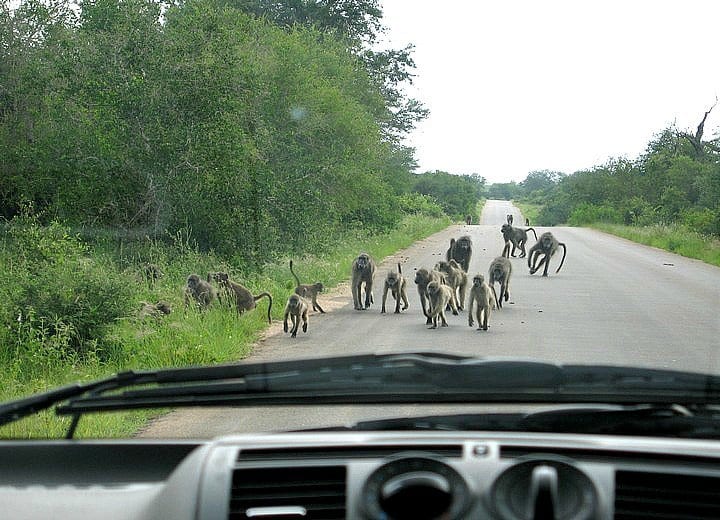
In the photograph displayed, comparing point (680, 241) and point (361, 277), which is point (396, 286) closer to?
point (361, 277)

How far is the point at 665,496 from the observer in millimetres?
1979

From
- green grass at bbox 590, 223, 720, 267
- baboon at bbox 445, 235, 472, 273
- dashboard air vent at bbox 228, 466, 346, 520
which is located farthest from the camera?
green grass at bbox 590, 223, 720, 267

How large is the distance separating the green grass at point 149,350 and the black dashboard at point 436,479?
349 centimetres

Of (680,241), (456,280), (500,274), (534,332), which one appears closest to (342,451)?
(534,332)

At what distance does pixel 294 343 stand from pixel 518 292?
651 cm

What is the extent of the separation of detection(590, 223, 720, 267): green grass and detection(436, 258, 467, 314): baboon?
12.6 m

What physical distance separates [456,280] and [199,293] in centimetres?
360

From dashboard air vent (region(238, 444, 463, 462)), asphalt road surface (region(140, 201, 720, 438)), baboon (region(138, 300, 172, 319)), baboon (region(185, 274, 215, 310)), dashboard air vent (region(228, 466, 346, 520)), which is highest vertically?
dashboard air vent (region(238, 444, 463, 462))

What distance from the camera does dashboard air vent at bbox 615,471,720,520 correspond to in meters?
1.94

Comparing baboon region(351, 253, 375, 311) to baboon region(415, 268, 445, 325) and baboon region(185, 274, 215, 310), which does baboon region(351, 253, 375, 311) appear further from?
baboon region(185, 274, 215, 310)

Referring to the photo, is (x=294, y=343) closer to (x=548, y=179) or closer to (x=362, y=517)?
(x=362, y=517)

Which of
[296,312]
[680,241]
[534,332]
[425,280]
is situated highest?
[425,280]

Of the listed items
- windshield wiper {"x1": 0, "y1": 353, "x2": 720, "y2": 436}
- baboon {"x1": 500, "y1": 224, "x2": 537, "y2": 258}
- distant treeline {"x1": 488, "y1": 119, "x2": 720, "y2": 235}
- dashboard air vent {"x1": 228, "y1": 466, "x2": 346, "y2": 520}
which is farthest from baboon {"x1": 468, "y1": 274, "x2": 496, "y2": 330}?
distant treeline {"x1": 488, "y1": 119, "x2": 720, "y2": 235}

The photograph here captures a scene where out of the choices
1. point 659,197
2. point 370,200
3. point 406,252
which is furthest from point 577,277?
point 659,197
